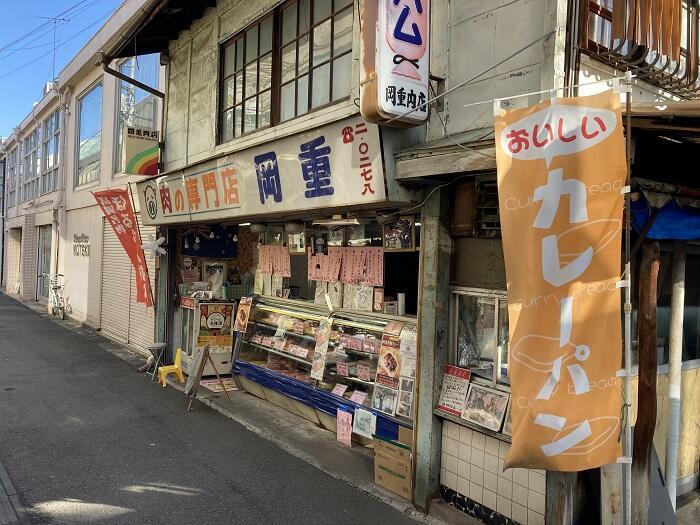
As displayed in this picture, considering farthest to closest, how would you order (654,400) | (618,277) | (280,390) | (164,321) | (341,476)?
(164,321) < (280,390) < (341,476) < (654,400) < (618,277)

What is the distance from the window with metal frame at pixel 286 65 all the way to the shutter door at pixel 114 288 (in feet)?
24.9

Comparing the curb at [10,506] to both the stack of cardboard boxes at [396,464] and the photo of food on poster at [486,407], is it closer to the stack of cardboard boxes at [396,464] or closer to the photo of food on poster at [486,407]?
the stack of cardboard boxes at [396,464]

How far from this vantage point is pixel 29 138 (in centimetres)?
2839

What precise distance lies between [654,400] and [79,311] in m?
19.7

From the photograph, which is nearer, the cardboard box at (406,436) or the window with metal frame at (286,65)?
the cardboard box at (406,436)

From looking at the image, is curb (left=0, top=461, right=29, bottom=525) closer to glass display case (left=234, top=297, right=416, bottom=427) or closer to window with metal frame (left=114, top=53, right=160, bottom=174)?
glass display case (left=234, top=297, right=416, bottom=427)

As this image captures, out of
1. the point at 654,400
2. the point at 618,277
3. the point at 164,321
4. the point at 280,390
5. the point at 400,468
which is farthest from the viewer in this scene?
the point at 164,321

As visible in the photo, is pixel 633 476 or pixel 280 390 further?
pixel 280 390

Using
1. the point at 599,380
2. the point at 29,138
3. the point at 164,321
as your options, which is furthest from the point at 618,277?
the point at 29,138

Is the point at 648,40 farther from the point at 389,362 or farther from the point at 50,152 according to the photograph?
the point at 50,152

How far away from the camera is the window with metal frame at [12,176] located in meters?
31.9

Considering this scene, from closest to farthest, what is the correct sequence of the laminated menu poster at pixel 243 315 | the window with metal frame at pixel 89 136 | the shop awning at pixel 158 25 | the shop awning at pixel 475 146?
the shop awning at pixel 475 146
the shop awning at pixel 158 25
the laminated menu poster at pixel 243 315
the window with metal frame at pixel 89 136

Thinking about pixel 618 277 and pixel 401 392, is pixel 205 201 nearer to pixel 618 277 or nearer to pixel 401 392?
pixel 401 392

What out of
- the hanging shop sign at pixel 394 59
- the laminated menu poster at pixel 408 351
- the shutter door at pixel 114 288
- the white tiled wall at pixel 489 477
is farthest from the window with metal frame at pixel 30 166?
the white tiled wall at pixel 489 477
